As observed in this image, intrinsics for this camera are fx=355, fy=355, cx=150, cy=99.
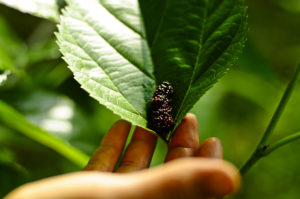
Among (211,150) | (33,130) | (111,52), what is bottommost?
(33,130)

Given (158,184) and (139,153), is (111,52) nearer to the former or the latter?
(139,153)

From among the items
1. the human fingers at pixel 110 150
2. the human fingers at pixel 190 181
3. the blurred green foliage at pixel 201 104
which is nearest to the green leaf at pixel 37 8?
the blurred green foliage at pixel 201 104

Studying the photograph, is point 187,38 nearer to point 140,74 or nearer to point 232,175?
point 140,74

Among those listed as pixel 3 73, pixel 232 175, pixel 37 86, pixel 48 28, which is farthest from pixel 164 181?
pixel 48 28

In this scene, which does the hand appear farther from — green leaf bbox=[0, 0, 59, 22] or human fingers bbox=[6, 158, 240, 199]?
green leaf bbox=[0, 0, 59, 22]

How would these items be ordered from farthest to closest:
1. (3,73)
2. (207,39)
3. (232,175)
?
1. (3,73)
2. (207,39)
3. (232,175)

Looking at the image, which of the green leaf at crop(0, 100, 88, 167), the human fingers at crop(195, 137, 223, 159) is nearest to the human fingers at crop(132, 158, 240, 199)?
the human fingers at crop(195, 137, 223, 159)

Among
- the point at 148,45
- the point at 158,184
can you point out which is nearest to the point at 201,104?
the point at 148,45
